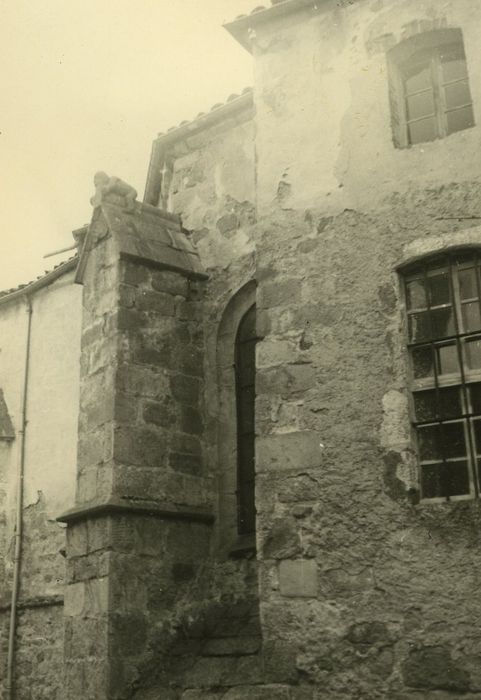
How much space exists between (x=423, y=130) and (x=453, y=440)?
2409 millimetres

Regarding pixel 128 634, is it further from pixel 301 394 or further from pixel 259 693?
pixel 301 394

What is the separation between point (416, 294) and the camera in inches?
240

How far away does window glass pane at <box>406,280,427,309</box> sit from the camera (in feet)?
19.9

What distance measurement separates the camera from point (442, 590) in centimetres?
531

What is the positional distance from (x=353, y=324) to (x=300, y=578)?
70.9 inches

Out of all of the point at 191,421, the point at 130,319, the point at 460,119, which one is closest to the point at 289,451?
the point at 191,421

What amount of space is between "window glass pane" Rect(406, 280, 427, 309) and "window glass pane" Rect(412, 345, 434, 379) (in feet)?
1.02

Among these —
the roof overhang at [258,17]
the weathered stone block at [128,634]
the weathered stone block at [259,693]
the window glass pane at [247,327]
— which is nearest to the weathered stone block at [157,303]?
the window glass pane at [247,327]

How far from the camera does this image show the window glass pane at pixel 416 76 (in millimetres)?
6691

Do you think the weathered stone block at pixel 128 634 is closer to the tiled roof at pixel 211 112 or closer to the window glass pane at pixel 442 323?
the window glass pane at pixel 442 323

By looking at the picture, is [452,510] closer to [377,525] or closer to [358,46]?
[377,525]

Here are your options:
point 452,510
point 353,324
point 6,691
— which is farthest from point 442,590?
point 6,691

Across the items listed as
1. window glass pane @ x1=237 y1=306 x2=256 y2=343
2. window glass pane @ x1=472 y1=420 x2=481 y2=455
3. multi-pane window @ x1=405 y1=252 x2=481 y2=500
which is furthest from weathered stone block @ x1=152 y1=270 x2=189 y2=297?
window glass pane @ x1=472 y1=420 x2=481 y2=455

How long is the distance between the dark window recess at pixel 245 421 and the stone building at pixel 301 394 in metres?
0.03
